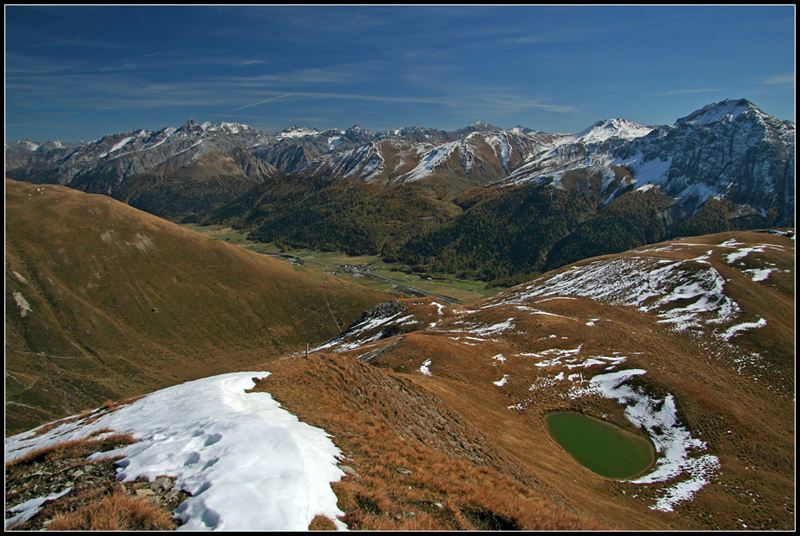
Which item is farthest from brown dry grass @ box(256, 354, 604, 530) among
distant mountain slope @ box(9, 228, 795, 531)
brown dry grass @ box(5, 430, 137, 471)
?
brown dry grass @ box(5, 430, 137, 471)

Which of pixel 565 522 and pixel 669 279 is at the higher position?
pixel 565 522

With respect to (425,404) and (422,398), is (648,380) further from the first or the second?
(425,404)

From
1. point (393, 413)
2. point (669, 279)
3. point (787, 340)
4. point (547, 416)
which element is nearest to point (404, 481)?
point (393, 413)

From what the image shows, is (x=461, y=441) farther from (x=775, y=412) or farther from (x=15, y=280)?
(x=15, y=280)

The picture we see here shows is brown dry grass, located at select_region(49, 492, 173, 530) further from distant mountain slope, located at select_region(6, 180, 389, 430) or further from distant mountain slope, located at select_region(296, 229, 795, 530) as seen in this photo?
distant mountain slope, located at select_region(6, 180, 389, 430)

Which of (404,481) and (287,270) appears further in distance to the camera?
(287,270)
